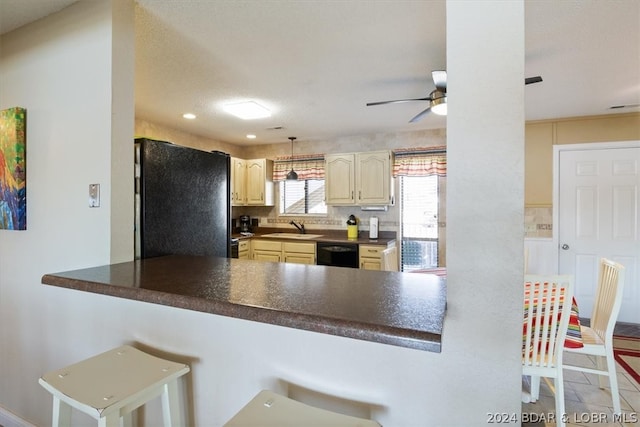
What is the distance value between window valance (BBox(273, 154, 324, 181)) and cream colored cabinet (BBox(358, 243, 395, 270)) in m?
1.43

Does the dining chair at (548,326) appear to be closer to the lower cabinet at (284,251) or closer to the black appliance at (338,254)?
the black appliance at (338,254)

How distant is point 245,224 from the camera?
17.2 ft

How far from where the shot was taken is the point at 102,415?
0.87 m

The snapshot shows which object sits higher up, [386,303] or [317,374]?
[386,303]

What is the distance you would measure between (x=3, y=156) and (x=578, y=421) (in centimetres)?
384

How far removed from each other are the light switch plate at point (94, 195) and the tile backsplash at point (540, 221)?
4210 millimetres

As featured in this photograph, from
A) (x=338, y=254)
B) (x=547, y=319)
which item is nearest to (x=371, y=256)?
(x=338, y=254)

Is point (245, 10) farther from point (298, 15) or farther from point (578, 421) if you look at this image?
point (578, 421)

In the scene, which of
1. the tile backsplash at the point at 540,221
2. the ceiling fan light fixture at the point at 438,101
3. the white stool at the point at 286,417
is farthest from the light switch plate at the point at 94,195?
the tile backsplash at the point at 540,221

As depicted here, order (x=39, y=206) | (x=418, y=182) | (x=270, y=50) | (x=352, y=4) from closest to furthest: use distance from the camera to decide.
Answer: (x=352, y=4) → (x=39, y=206) → (x=270, y=50) → (x=418, y=182)

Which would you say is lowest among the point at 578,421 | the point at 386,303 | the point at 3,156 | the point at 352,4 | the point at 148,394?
the point at 578,421

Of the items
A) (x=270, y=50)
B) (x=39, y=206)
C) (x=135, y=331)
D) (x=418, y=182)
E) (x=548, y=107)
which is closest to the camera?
(x=135, y=331)

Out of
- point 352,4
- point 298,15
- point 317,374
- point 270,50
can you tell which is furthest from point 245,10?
point 317,374

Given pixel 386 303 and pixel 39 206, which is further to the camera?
pixel 39 206
